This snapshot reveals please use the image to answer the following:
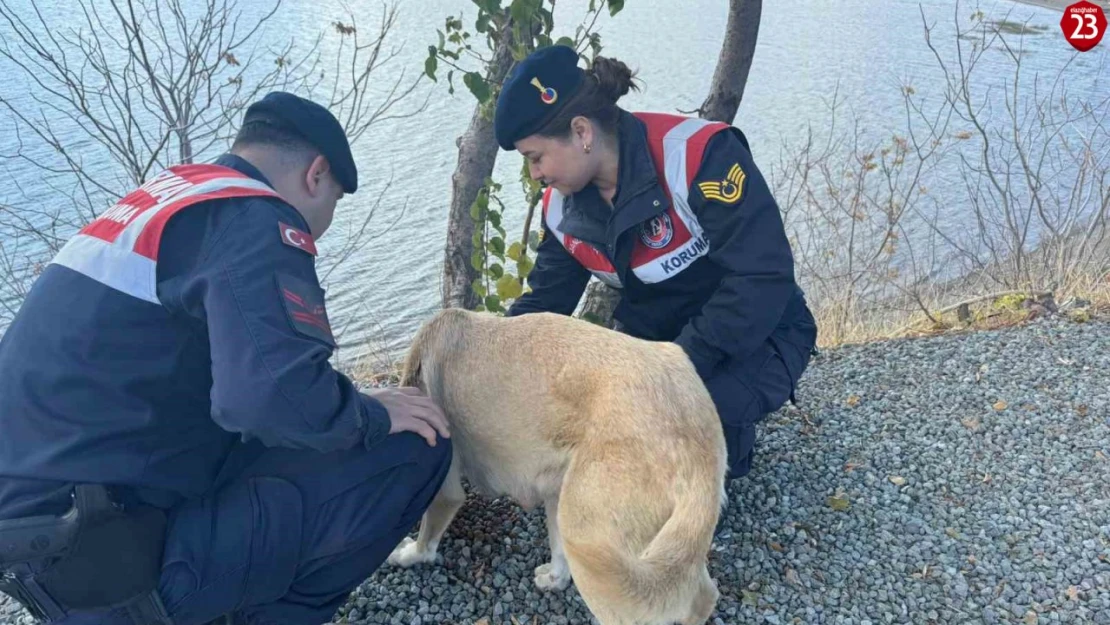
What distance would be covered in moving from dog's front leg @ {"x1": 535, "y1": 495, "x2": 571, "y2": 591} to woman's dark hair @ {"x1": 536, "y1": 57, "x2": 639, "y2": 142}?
1.38m

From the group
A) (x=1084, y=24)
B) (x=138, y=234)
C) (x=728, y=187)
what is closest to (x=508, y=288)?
(x=728, y=187)

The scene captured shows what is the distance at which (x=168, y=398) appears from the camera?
2.09 metres

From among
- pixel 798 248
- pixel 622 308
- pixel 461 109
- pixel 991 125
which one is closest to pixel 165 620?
pixel 622 308

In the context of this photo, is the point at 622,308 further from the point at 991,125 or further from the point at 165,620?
the point at 991,125

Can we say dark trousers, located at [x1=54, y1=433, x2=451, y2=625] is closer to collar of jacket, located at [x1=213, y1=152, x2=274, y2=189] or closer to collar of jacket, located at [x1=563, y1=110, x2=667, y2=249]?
collar of jacket, located at [x1=213, y1=152, x2=274, y2=189]

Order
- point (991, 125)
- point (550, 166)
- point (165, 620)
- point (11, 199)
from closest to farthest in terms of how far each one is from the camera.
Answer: point (165, 620), point (550, 166), point (11, 199), point (991, 125)

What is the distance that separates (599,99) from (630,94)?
26.1 feet

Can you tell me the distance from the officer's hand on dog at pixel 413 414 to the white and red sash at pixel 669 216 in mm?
1035

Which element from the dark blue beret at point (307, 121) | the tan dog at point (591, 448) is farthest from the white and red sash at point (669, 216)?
the dark blue beret at point (307, 121)

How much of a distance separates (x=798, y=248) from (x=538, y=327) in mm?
5449

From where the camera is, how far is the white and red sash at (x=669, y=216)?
3.01 metres

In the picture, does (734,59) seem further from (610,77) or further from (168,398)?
(168,398)

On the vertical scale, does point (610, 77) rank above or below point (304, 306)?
above

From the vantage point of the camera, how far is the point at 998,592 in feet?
9.51
